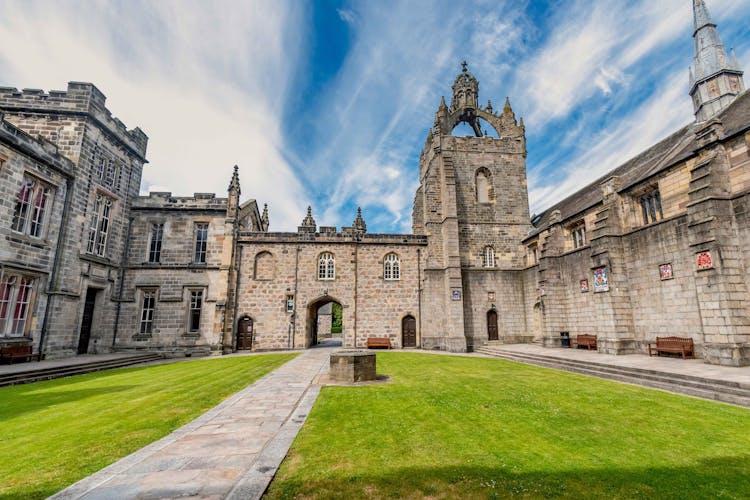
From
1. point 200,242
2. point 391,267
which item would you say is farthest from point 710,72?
point 200,242

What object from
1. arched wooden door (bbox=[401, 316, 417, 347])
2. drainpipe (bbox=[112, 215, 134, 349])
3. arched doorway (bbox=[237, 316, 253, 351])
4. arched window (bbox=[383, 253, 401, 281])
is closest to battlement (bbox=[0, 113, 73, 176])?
drainpipe (bbox=[112, 215, 134, 349])

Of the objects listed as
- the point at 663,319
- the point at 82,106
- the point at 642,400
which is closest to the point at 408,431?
the point at 642,400

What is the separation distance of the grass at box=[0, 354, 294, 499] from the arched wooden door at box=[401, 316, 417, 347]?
13.4m

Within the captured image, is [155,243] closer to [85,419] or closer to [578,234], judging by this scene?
[85,419]

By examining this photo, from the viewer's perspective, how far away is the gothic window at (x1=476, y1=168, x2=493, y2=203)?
27.2 metres

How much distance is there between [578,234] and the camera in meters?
21.6

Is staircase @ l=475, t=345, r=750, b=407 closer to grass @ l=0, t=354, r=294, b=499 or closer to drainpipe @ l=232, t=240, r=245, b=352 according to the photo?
grass @ l=0, t=354, r=294, b=499

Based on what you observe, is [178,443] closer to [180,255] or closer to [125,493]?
[125,493]

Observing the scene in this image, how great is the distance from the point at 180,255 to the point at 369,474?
948 inches

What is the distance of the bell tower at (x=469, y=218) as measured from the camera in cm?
2417

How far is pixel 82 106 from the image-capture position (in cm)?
1938

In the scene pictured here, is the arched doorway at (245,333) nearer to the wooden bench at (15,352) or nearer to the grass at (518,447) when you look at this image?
the wooden bench at (15,352)

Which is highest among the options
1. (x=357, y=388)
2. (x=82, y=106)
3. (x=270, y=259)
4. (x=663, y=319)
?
(x=82, y=106)

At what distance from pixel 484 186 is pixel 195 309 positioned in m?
24.0
